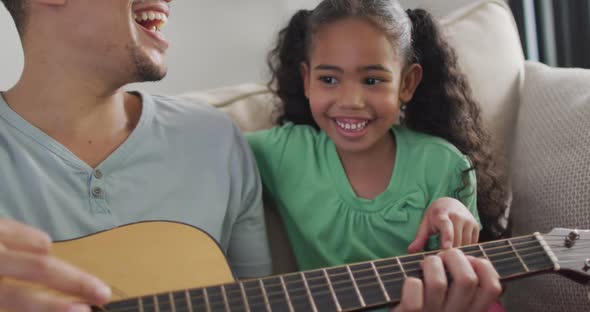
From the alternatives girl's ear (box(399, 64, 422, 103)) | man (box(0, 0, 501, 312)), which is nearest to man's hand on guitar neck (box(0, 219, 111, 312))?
man (box(0, 0, 501, 312))

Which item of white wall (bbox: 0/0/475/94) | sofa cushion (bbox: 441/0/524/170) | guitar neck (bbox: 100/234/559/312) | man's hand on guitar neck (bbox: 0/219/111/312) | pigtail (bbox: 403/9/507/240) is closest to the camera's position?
man's hand on guitar neck (bbox: 0/219/111/312)

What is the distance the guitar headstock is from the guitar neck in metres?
0.01

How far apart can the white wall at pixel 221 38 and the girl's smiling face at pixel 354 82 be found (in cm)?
59

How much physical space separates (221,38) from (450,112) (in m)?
0.79

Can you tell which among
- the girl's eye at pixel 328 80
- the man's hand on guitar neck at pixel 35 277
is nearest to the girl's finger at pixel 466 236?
the girl's eye at pixel 328 80

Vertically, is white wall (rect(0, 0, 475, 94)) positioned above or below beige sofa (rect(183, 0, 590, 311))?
above

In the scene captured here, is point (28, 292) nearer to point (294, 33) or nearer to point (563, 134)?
point (294, 33)

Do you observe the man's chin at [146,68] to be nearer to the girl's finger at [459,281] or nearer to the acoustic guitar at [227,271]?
the acoustic guitar at [227,271]

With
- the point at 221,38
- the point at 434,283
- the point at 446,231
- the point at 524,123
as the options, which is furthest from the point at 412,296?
the point at 221,38

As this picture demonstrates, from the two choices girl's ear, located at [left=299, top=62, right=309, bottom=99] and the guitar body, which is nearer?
the guitar body

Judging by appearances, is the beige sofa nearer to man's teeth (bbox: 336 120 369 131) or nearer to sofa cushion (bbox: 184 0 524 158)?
sofa cushion (bbox: 184 0 524 158)

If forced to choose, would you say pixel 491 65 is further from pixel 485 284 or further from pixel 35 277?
pixel 35 277

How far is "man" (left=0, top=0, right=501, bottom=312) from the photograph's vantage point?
0.87 meters

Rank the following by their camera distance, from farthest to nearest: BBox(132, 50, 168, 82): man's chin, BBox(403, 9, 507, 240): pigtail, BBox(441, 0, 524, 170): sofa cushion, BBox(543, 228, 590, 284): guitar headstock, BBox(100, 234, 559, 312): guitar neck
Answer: BBox(441, 0, 524, 170): sofa cushion, BBox(403, 9, 507, 240): pigtail, BBox(132, 50, 168, 82): man's chin, BBox(543, 228, 590, 284): guitar headstock, BBox(100, 234, 559, 312): guitar neck
